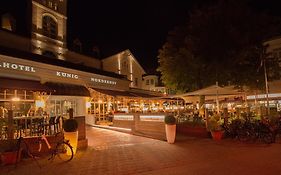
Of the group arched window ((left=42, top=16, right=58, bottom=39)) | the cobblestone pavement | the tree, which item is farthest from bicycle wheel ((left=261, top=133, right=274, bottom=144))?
arched window ((left=42, top=16, right=58, bottom=39))

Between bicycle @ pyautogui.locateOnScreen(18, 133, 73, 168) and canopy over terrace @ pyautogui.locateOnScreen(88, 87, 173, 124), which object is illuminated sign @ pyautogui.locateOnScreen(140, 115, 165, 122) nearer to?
bicycle @ pyautogui.locateOnScreen(18, 133, 73, 168)

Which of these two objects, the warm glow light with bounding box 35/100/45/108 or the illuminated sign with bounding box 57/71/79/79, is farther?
the illuminated sign with bounding box 57/71/79/79

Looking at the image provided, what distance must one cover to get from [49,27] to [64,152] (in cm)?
1582

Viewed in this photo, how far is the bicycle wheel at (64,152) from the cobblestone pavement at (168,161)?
0.95 ft

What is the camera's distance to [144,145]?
37.6 feet

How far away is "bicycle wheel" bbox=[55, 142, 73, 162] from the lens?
895cm

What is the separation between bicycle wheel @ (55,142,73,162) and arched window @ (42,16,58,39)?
15.0 meters

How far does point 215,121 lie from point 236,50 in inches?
284

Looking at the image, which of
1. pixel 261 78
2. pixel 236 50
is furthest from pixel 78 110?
pixel 261 78

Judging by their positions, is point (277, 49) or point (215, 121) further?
point (277, 49)

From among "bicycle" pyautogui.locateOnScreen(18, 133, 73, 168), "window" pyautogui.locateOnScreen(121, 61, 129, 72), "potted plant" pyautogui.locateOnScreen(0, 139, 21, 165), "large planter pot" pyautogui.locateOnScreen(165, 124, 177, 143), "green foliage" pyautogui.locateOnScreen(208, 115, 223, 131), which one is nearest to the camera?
"potted plant" pyautogui.locateOnScreen(0, 139, 21, 165)

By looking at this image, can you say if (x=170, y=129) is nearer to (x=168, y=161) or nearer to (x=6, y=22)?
(x=168, y=161)

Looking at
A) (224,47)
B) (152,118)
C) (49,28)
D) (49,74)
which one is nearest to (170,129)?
(152,118)

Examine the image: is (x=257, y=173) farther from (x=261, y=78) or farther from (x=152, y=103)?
(x=152, y=103)
